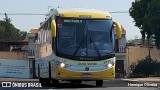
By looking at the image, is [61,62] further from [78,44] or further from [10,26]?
[10,26]

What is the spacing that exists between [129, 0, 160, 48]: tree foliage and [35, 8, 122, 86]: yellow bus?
90.5ft

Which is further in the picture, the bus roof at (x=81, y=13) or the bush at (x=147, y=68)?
the bush at (x=147, y=68)

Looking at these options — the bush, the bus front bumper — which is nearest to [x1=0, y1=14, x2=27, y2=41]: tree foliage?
the bush

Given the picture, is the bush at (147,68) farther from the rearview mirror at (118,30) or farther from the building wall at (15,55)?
the rearview mirror at (118,30)

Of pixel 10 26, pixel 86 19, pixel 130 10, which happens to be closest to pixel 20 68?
pixel 130 10

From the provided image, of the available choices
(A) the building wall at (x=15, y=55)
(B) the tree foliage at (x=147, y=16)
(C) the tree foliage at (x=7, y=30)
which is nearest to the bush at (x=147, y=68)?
(B) the tree foliage at (x=147, y=16)

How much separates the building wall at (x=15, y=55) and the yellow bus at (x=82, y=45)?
190 feet

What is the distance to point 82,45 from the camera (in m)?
22.0

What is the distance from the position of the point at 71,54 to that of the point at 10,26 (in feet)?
300

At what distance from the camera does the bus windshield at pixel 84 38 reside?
21.9 metres

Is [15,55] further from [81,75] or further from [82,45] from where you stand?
[81,75]

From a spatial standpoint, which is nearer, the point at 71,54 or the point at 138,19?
the point at 71,54

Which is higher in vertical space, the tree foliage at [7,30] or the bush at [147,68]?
the tree foliage at [7,30]

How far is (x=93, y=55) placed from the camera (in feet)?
72.0
